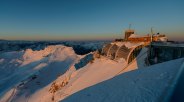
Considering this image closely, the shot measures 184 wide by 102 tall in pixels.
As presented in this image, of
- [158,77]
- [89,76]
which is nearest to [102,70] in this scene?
[89,76]

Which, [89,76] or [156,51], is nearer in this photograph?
[156,51]

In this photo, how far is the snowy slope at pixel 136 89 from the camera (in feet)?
17.8

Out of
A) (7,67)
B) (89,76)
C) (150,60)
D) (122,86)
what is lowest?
(7,67)

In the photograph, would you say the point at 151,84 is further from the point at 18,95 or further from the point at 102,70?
the point at 18,95

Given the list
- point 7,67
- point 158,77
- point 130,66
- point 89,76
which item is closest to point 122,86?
point 158,77

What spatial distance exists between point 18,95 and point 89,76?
→ 19.7 metres

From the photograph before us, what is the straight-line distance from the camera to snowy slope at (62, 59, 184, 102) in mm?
5438

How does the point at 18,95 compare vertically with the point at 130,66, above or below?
below

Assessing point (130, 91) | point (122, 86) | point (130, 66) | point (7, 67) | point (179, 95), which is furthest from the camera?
point (7, 67)

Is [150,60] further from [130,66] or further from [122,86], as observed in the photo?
[122,86]

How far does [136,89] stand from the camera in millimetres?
6164

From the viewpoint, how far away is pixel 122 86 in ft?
22.2

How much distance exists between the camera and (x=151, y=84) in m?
6.31

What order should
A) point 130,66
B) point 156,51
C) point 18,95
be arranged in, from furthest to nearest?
1. point 18,95
2. point 130,66
3. point 156,51
